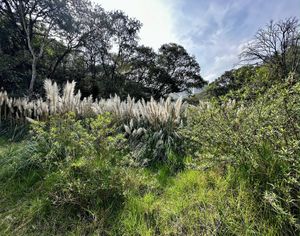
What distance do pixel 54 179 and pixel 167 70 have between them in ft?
61.1

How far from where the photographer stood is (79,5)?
A: 43.7 ft

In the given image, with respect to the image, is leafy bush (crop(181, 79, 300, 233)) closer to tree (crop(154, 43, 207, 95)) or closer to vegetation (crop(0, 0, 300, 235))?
vegetation (crop(0, 0, 300, 235))

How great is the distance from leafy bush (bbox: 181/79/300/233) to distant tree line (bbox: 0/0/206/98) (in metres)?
11.7

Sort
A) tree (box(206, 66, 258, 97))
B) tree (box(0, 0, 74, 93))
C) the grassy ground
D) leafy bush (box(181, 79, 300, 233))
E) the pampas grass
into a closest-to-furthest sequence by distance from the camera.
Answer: leafy bush (box(181, 79, 300, 233)) → the grassy ground → tree (box(206, 66, 258, 97)) → the pampas grass → tree (box(0, 0, 74, 93))

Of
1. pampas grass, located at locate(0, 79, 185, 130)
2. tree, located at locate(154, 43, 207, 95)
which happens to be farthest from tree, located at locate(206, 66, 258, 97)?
tree, located at locate(154, 43, 207, 95)

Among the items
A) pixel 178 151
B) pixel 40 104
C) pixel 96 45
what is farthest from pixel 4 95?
pixel 96 45

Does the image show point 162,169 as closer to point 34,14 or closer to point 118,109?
point 118,109

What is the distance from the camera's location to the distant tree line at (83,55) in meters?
12.7

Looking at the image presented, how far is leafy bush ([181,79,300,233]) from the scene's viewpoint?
3.75ft

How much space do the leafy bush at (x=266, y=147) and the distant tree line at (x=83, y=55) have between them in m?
11.7

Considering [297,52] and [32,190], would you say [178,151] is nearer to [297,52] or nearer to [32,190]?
[32,190]

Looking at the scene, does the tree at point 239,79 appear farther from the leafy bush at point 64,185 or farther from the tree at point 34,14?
the tree at point 34,14

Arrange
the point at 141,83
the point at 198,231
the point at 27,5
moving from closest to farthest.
Result: the point at 198,231 → the point at 27,5 → the point at 141,83

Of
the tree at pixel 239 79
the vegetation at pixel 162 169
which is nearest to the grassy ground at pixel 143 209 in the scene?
the vegetation at pixel 162 169
